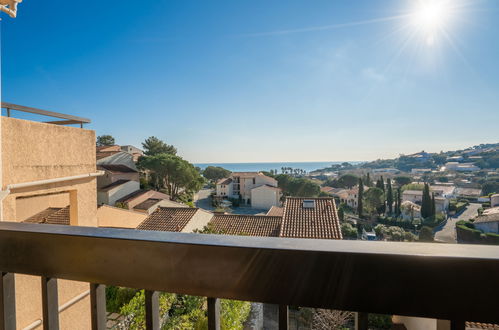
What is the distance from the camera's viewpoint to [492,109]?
20.6 meters

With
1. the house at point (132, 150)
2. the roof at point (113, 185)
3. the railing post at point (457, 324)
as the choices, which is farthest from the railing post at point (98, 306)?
the house at point (132, 150)

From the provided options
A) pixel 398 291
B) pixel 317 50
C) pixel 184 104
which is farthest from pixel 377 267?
pixel 184 104

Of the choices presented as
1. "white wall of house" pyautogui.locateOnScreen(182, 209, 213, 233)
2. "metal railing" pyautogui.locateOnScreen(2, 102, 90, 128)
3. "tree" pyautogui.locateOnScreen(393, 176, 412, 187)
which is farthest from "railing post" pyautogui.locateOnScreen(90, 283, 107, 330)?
"tree" pyautogui.locateOnScreen(393, 176, 412, 187)

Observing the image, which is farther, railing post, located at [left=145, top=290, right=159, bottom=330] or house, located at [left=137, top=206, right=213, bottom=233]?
house, located at [left=137, top=206, right=213, bottom=233]

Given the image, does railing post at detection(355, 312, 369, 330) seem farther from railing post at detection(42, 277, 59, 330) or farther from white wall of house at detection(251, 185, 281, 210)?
white wall of house at detection(251, 185, 281, 210)

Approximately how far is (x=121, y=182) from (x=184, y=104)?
7428 millimetres

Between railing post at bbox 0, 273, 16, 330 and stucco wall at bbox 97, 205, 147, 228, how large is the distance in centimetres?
1025

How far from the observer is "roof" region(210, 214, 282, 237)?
36.1ft

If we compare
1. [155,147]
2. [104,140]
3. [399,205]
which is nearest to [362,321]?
[399,205]

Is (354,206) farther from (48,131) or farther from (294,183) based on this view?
(48,131)

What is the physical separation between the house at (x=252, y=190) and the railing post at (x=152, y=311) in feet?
77.1

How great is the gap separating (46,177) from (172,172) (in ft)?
59.1

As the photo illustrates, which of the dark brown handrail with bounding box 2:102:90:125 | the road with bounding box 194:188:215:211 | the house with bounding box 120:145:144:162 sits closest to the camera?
the dark brown handrail with bounding box 2:102:90:125

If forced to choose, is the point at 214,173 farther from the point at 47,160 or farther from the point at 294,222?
the point at 47,160
